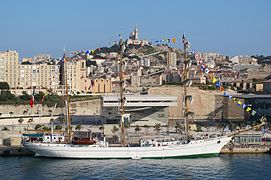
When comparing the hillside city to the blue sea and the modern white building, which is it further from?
the blue sea

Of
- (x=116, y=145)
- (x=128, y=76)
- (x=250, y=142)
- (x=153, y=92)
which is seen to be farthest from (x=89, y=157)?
(x=128, y=76)

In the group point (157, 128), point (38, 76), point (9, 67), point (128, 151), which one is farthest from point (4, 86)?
point (128, 151)

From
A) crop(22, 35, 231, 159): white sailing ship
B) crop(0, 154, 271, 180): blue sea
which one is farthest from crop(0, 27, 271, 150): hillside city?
crop(0, 154, 271, 180): blue sea

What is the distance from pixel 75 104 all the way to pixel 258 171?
93.9 ft

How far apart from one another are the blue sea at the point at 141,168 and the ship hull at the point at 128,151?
1.61ft

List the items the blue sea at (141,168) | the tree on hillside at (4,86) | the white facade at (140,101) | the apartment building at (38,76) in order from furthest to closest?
the apartment building at (38,76) → the tree on hillside at (4,86) → the white facade at (140,101) → the blue sea at (141,168)

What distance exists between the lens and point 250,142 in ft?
93.4

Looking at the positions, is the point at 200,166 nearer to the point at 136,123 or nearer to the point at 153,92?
the point at 136,123

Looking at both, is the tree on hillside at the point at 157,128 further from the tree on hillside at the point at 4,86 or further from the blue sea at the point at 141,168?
the tree on hillside at the point at 4,86

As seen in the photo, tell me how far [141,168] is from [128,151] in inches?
116

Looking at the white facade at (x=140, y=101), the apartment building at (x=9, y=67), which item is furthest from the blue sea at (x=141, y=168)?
the apartment building at (x=9, y=67)

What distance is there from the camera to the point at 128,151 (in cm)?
2666

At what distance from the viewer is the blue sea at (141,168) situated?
21.9 m

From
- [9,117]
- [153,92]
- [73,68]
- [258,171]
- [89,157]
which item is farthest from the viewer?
[73,68]
